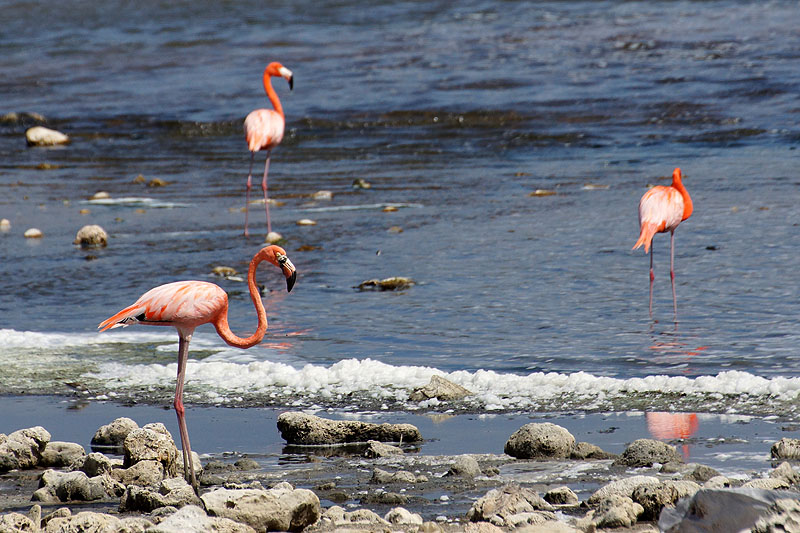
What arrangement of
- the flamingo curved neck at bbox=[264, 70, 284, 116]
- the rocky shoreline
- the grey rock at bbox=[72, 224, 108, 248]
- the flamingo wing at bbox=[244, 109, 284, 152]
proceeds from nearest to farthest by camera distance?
the rocky shoreline
the grey rock at bbox=[72, 224, 108, 248]
the flamingo wing at bbox=[244, 109, 284, 152]
the flamingo curved neck at bbox=[264, 70, 284, 116]

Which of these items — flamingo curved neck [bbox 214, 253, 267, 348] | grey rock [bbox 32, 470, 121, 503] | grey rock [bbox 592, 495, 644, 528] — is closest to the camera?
grey rock [bbox 592, 495, 644, 528]

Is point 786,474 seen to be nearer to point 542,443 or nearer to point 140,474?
point 542,443

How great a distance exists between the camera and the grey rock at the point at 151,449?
548 centimetres

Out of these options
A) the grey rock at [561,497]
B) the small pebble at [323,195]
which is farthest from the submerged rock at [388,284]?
the grey rock at [561,497]

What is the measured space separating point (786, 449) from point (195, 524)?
2701 millimetres

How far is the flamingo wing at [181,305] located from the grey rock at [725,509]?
2.83 m

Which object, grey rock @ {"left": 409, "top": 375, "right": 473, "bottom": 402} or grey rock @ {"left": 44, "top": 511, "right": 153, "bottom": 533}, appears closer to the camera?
grey rock @ {"left": 44, "top": 511, "right": 153, "bottom": 533}

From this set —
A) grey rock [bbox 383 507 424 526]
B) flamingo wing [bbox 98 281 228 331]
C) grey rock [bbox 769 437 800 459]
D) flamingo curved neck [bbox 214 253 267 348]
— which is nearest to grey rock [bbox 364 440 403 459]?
flamingo curved neck [bbox 214 253 267 348]

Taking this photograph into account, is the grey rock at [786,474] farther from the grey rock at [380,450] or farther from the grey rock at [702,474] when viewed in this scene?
the grey rock at [380,450]

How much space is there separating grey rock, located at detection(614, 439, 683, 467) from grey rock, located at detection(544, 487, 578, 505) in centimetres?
59

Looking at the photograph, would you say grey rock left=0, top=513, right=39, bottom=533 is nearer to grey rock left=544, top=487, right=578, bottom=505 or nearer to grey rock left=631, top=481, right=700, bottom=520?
grey rock left=544, top=487, right=578, bottom=505

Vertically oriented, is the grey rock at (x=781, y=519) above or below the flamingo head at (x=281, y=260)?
below

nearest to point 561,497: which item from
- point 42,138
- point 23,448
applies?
point 23,448

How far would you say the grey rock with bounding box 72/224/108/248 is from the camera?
38.4 ft
